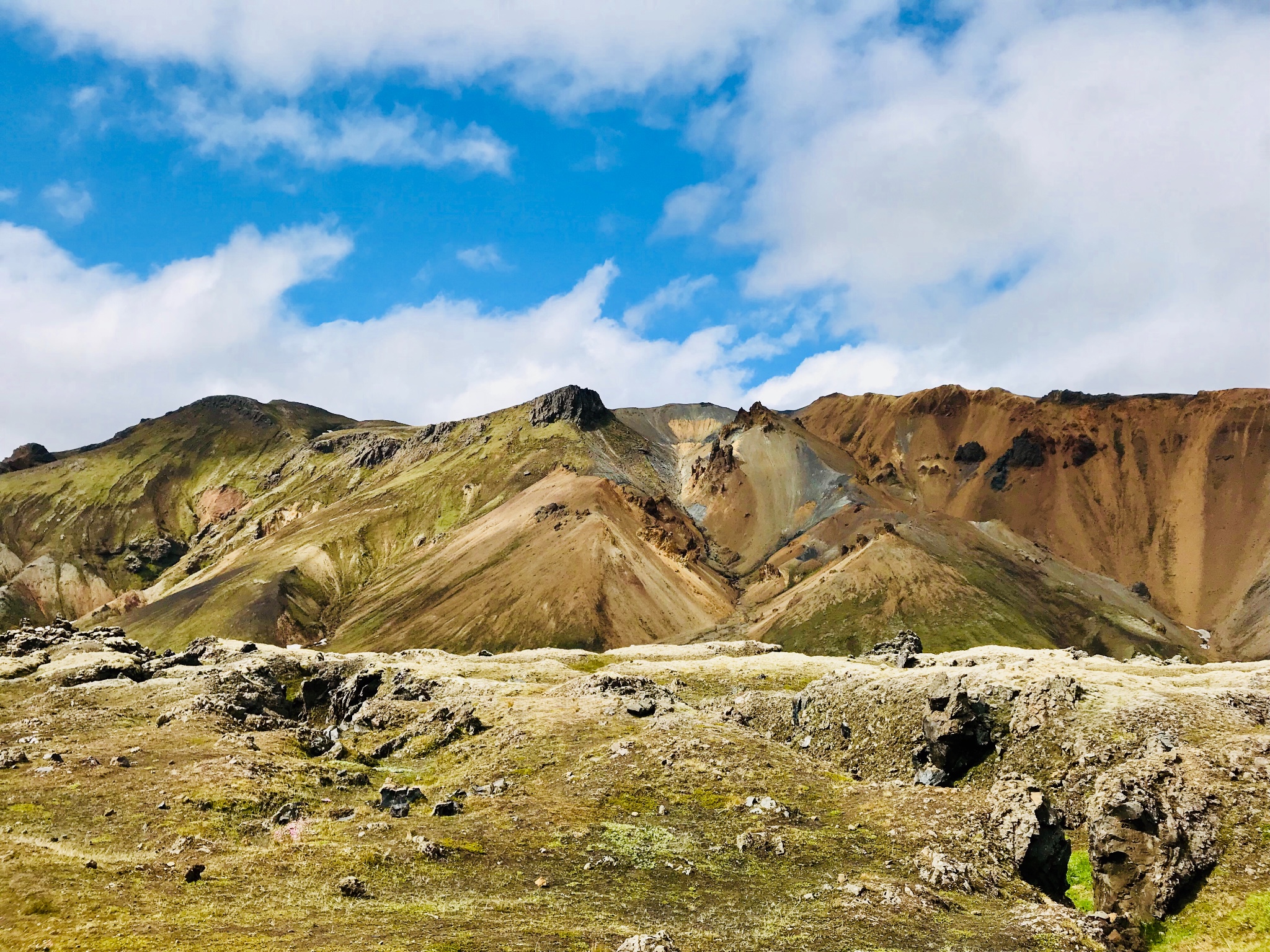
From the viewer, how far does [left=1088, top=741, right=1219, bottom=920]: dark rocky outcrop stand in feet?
126

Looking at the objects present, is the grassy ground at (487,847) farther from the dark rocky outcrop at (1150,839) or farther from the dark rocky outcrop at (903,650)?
the dark rocky outcrop at (903,650)

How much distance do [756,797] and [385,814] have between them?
2328cm

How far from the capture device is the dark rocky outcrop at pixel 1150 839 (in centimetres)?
3844

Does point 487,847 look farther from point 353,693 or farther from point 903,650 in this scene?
point 903,650

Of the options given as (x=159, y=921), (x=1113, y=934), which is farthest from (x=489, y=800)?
(x=1113, y=934)

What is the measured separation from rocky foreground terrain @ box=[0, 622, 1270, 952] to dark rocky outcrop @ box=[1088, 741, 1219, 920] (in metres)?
0.14

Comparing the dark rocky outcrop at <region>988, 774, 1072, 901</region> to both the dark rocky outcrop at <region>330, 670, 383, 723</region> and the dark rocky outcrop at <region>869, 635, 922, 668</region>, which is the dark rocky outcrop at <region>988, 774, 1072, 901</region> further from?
the dark rocky outcrop at <region>330, 670, 383, 723</region>

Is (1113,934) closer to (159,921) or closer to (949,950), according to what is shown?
(949,950)

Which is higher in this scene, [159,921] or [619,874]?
[159,921]

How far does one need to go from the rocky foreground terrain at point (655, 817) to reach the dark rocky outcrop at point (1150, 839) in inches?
5.4

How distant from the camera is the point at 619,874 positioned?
1635 inches

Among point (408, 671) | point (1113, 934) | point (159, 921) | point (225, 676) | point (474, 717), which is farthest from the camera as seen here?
point (408, 671)

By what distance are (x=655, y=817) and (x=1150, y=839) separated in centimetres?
2600

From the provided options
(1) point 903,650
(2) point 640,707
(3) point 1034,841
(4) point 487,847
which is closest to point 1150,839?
(3) point 1034,841
